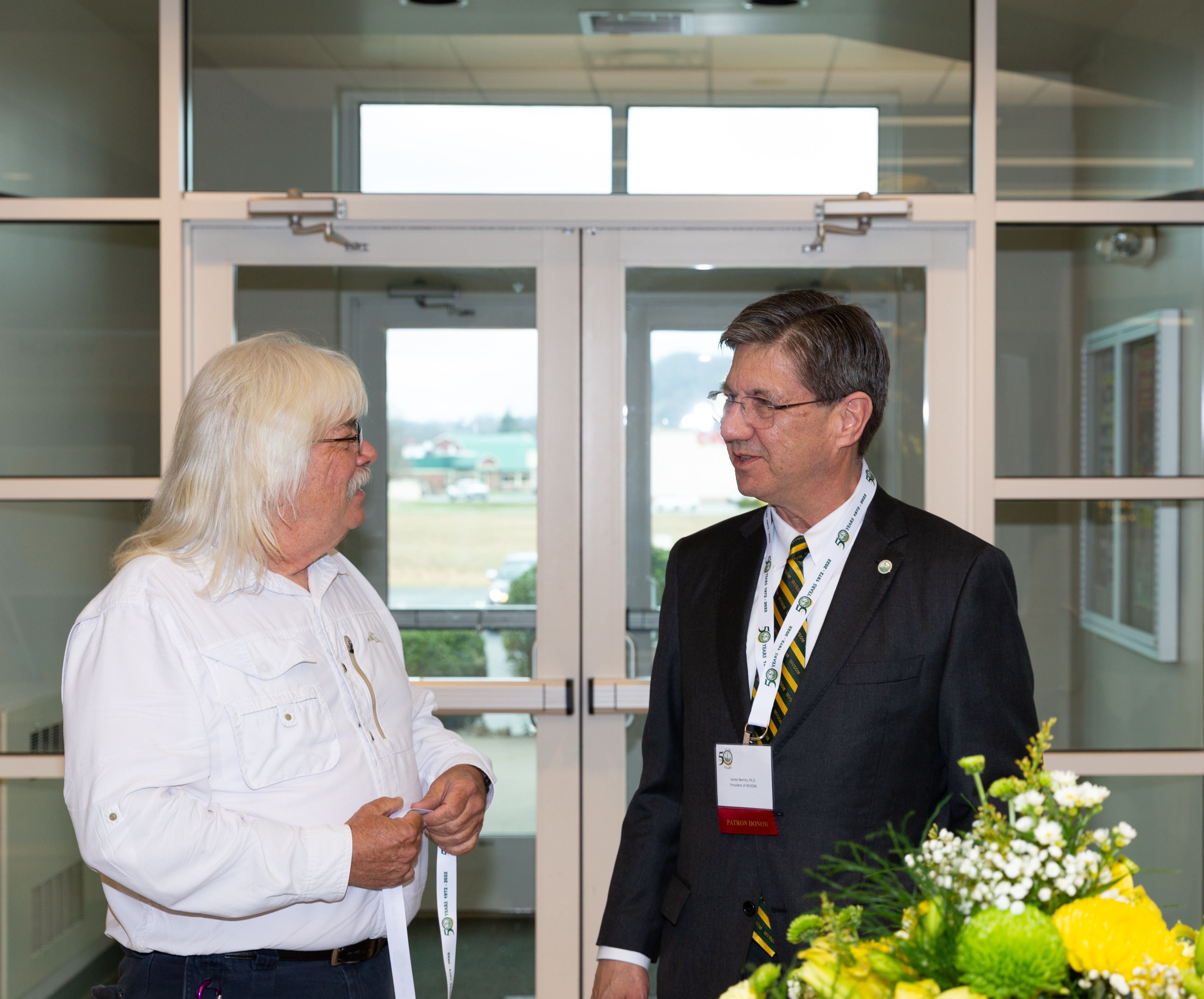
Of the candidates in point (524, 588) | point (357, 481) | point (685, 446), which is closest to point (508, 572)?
point (524, 588)

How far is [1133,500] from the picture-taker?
262cm

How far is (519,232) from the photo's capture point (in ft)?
8.59

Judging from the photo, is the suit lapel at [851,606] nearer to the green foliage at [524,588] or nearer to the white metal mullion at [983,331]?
the white metal mullion at [983,331]

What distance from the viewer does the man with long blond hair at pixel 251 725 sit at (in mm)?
1354

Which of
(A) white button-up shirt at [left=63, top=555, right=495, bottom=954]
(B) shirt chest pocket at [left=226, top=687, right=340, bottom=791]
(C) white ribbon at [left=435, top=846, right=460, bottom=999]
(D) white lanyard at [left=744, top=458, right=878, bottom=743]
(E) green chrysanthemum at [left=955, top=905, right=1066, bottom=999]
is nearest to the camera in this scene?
(E) green chrysanthemum at [left=955, top=905, right=1066, bottom=999]

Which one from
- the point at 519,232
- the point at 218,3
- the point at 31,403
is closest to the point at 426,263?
the point at 519,232

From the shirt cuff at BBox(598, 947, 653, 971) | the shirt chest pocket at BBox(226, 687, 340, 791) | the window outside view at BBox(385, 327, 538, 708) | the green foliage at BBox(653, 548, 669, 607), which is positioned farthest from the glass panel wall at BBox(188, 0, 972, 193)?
the shirt cuff at BBox(598, 947, 653, 971)

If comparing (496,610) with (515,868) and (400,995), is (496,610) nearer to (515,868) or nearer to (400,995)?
(515,868)

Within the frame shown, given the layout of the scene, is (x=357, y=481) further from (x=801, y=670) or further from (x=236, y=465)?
(x=801, y=670)

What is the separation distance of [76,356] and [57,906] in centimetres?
143

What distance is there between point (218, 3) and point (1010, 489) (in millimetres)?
2381

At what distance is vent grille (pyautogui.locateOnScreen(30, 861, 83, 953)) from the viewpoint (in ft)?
8.75

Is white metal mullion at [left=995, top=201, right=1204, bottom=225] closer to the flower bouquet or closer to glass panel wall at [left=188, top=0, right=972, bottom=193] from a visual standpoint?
glass panel wall at [left=188, top=0, right=972, bottom=193]

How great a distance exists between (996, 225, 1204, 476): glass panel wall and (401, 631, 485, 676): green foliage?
143cm
